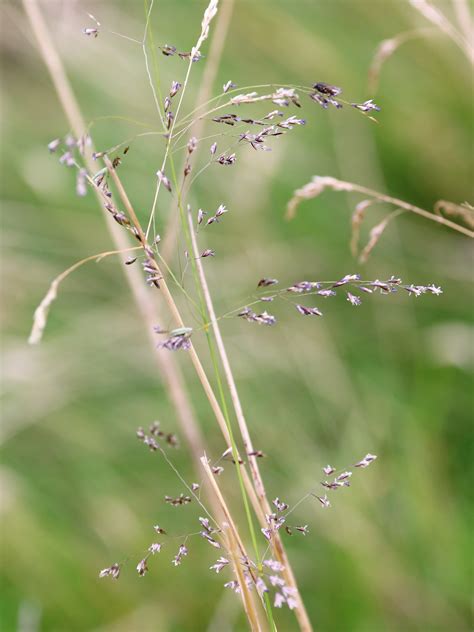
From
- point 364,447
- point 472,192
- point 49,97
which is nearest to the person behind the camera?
point 364,447

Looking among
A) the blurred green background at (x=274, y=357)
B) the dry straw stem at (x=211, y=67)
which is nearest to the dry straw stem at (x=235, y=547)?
the dry straw stem at (x=211, y=67)

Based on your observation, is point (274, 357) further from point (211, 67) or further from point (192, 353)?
point (192, 353)

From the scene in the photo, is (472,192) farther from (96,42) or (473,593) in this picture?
(96,42)

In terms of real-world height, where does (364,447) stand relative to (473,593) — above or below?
above

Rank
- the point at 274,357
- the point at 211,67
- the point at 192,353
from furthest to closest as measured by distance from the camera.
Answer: the point at 274,357
the point at 211,67
the point at 192,353

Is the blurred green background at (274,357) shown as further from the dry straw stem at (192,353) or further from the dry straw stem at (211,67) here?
the dry straw stem at (192,353)

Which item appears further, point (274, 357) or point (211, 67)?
point (274, 357)

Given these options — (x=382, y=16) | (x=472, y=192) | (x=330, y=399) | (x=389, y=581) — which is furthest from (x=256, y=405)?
(x=382, y=16)

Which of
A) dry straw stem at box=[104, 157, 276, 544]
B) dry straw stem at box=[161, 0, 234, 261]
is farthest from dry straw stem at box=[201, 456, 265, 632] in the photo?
dry straw stem at box=[161, 0, 234, 261]

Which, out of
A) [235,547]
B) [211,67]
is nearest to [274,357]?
[211,67]
